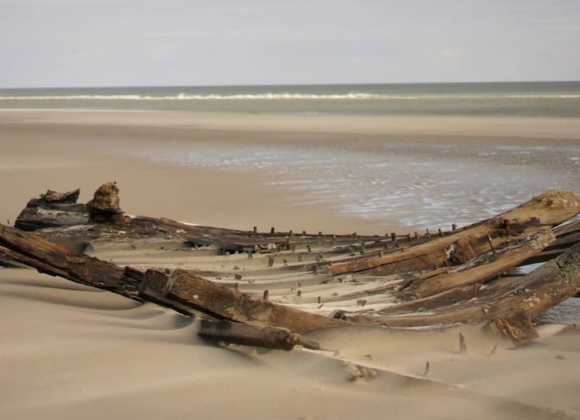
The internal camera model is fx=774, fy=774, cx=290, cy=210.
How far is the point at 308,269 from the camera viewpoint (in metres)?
4.59

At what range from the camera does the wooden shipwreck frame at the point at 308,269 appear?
3105 millimetres

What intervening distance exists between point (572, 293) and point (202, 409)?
1955mm

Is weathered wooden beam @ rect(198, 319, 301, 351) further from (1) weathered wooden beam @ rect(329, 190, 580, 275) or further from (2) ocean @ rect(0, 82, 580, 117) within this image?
(2) ocean @ rect(0, 82, 580, 117)

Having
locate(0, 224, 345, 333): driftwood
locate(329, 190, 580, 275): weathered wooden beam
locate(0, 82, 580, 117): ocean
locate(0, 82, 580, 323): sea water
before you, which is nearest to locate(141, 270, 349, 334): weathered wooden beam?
locate(0, 224, 345, 333): driftwood

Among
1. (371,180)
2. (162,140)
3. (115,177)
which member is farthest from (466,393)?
(162,140)

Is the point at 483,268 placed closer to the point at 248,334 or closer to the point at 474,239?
the point at 474,239

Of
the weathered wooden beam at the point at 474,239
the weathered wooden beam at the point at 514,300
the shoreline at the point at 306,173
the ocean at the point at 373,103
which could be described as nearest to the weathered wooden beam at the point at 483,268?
the weathered wooden beam at the point at 514,300

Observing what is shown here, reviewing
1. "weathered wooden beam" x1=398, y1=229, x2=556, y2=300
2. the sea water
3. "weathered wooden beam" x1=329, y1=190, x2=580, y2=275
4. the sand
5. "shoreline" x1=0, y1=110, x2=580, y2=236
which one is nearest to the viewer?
the sand

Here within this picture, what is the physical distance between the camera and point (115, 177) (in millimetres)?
11922

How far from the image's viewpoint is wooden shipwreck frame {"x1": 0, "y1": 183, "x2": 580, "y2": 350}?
311cm

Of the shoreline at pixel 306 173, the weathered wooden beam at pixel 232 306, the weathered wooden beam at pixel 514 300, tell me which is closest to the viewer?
the weathered wooden beam at pixel 232 306

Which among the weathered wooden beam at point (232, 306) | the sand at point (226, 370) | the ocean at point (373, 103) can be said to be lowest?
the sand at point (226, 370)

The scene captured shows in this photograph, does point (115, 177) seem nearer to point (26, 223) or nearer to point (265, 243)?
point (26, 223)

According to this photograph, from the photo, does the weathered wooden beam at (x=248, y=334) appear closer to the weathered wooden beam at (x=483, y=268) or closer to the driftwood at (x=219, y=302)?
the driftwood at (x=219, y=302)
